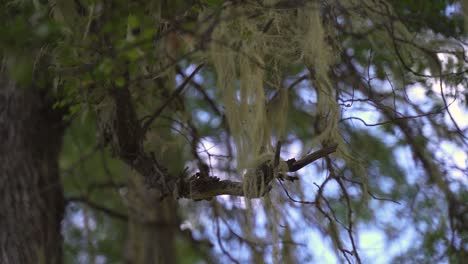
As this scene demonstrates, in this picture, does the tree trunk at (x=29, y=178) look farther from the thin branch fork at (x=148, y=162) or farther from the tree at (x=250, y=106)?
the thin branch fork at (x=148, y=162)

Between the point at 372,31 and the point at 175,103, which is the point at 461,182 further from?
the point at 175,103

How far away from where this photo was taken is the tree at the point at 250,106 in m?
2.32

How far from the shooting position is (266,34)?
2.45 meters

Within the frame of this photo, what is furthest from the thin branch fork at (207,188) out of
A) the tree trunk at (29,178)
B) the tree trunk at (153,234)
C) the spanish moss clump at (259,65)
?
the tree trunk at (153,234)

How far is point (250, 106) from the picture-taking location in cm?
238

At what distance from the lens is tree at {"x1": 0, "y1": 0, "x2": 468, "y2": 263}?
7.62 feet

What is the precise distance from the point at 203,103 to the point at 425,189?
5.30ft

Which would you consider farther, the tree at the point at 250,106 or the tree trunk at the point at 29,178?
the tree trunk at the point at 29,178

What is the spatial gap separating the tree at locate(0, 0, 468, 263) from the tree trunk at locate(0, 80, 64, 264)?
0.01 m

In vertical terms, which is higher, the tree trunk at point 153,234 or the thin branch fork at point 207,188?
the tree trunk at point 153,234

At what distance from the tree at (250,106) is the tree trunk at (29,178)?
0.01 meters

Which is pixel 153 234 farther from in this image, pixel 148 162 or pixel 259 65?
pixel 259 65

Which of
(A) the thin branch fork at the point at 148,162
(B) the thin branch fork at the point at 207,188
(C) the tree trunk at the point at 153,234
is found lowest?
(B) the thin branch fork at the point at 207,188

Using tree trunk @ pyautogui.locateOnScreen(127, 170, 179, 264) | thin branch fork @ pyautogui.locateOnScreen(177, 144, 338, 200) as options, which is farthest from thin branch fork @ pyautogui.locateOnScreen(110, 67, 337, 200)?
tree trunk @ pyautogui.locateOnScreen(127, 170, 179, 264)
